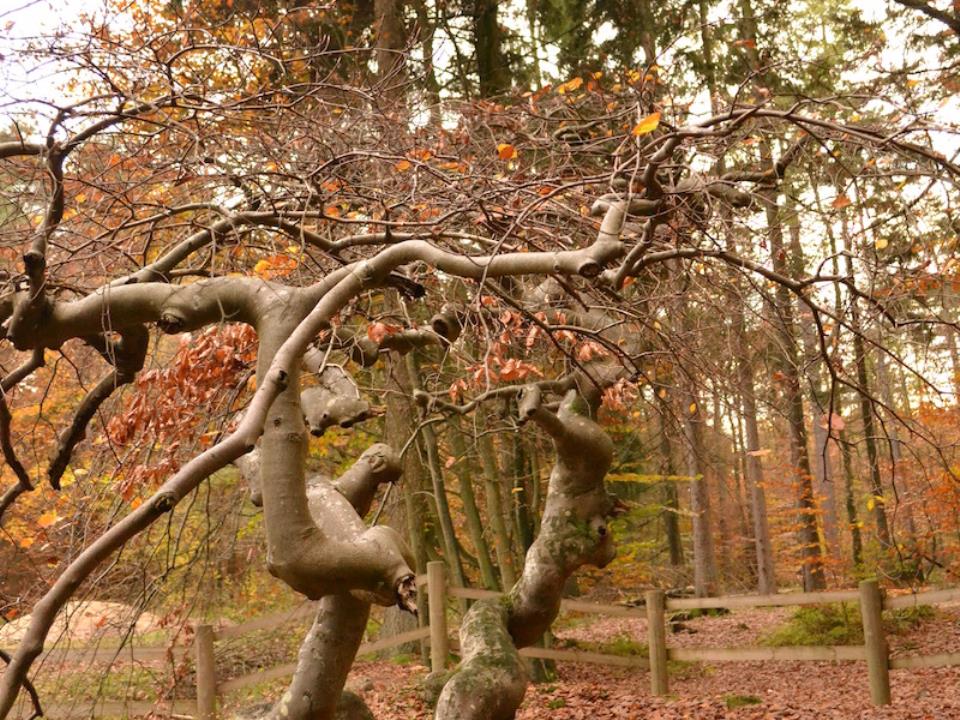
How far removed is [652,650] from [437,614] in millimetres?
2055

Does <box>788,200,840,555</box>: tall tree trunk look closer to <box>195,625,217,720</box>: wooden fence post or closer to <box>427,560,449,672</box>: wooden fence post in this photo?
<box>427,560,449,672</box>: wooden fence post

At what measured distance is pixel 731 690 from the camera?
892 cm

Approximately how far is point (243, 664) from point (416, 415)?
3145 mm

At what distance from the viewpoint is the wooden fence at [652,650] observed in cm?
758

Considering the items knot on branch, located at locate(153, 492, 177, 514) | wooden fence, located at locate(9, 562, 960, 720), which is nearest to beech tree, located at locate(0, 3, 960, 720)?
knot on branch, located at locate(153, 492, 177, 514)

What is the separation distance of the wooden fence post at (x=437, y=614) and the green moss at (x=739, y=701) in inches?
98.1

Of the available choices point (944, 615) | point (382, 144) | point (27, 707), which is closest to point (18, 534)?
point (27, 707)

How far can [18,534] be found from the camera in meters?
9.13

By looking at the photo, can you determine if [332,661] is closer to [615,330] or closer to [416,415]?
[615,330]

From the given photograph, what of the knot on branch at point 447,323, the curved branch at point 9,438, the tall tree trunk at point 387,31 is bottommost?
the curved branch at point 9,438

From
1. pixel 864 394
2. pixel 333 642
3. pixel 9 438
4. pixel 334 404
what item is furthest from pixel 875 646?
pixel 9 438

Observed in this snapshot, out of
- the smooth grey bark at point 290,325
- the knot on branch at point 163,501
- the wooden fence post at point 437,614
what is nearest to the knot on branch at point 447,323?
the smooth grey bark at point 290,325

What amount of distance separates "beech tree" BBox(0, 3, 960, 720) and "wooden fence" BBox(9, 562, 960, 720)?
1.99 meters

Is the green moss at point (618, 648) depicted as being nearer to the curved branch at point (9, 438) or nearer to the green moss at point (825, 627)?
the green moss at point (825, 627)
